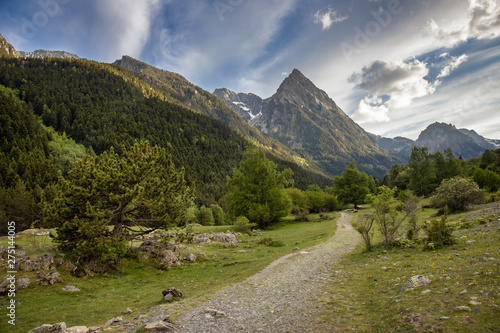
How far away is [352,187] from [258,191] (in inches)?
1269

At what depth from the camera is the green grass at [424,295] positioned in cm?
544

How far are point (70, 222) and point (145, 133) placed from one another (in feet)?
501

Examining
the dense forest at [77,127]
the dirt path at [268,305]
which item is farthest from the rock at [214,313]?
the dense forest at [77,127]

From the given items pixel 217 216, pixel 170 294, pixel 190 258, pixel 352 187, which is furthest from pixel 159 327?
pixel 217 216

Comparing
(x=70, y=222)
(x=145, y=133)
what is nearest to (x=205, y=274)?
(x=70, y=222)

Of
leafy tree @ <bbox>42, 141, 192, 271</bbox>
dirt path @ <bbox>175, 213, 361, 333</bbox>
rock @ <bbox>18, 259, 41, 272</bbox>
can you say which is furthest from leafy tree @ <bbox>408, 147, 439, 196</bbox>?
rock @ <bbox>18, 259, 41, 272</bbox>

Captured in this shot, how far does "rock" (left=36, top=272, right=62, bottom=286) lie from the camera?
1334cm

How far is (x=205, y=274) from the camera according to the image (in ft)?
57.9

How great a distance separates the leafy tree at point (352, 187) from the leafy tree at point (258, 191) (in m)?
25.3

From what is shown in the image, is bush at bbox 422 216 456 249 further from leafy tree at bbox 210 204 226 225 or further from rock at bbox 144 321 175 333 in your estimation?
leafy tree at bbox 210 204 226 225

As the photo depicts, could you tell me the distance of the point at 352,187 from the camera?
206ft

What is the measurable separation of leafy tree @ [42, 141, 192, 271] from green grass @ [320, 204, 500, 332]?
49.0 ft

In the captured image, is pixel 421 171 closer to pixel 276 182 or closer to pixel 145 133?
pixel 276 182

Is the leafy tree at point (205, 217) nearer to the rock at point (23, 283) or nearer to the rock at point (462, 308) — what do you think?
the rock at point (23, 283)
